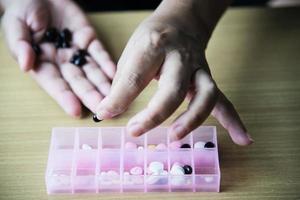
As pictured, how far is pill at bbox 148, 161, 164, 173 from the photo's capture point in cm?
67

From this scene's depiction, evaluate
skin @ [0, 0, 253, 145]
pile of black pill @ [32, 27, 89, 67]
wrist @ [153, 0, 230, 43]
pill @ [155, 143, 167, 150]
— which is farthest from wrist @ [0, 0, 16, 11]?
pill @ [155, 143, 167, 150]

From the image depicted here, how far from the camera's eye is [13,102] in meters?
0.80

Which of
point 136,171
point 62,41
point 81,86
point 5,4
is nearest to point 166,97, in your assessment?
point 136,171

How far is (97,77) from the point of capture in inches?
32.1

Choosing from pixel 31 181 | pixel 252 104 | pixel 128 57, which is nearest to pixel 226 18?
pixel 252 104

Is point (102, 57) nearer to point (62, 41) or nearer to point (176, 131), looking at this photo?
point (62, 41)

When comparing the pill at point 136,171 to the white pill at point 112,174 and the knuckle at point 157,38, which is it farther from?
the knuckle at point 157,38

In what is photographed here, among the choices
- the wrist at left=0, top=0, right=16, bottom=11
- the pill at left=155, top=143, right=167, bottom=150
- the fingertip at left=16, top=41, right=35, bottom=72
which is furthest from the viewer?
the wrist at left=0, top=0, right=16, bottom=11

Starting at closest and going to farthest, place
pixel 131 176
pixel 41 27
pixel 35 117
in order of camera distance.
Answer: pixel 131 176 → pixel 35 117 → pixel 41 27

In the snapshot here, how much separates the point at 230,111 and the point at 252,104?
12 centimetres

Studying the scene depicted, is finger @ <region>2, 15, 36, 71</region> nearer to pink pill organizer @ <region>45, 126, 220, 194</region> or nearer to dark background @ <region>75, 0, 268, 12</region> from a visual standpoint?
pink pill organizer @ <region>45, 126, 220, 194</region>

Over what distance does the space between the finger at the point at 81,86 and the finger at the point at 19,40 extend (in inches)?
2.4

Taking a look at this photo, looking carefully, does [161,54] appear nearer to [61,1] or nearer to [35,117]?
[35,117]

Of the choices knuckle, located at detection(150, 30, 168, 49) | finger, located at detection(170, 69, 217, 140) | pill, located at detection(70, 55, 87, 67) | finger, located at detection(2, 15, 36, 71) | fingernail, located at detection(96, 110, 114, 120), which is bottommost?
pill, located at detection(70, 55, 87, 67)
